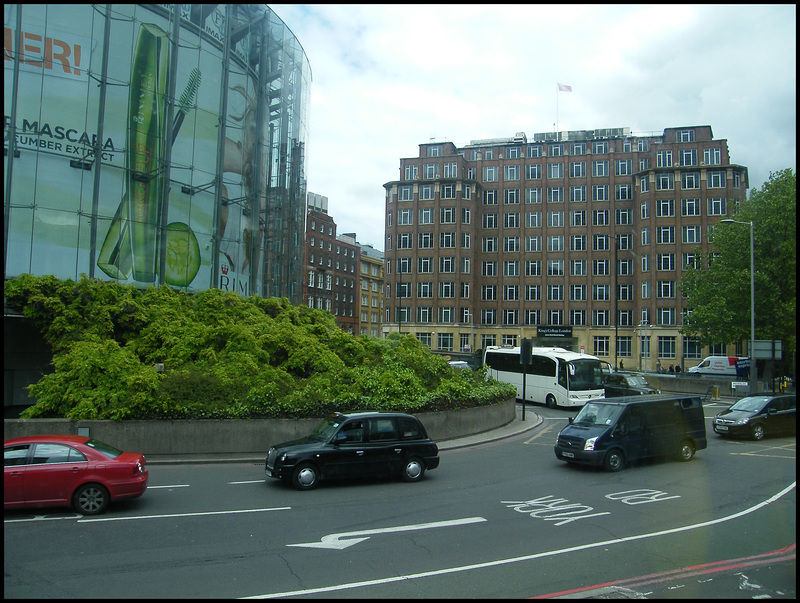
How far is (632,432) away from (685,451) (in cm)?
193

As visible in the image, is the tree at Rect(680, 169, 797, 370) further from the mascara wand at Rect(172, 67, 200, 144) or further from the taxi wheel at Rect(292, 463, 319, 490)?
the mascara wand at Rect(172, 67, 200, 144)

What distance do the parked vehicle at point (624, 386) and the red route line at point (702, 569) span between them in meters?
20.5

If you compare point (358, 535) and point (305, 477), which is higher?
point (305, 477)

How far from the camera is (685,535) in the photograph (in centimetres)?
901

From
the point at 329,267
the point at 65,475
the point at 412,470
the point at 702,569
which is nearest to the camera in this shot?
the point at 702,569

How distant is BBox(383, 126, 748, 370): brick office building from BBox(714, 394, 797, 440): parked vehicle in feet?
149

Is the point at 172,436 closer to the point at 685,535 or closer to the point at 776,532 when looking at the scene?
the point at 685,535

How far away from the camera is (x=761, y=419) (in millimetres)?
18531

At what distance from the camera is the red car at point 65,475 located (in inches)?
370

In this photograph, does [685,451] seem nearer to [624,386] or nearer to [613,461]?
[613,461]

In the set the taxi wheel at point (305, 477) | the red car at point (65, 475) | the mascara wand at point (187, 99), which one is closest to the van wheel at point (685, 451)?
the taxi wheel at point (305, 477)

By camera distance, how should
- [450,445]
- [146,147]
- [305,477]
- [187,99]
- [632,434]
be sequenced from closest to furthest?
[305,477] → [632,434] → [450,445] → [146,147] → [187,99]

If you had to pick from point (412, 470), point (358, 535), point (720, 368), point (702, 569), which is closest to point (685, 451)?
point (412, 470)

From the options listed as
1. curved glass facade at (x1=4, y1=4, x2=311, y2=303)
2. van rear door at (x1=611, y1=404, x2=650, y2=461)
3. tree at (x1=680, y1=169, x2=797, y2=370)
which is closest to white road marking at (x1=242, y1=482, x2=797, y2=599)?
van rear door at (x1=611, y1=404, x2=650, y2=461)
